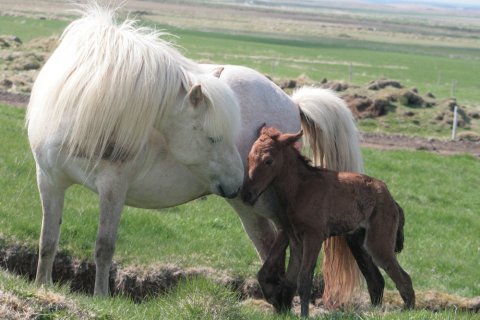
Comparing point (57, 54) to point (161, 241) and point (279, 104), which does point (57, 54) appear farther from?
point (161, 241)

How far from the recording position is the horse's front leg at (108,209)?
6344 millimetres

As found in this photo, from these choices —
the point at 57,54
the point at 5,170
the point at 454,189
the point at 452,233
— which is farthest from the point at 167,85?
the point at 454,189

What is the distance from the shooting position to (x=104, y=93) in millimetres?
6262

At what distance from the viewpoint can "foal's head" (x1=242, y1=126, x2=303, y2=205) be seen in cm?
630

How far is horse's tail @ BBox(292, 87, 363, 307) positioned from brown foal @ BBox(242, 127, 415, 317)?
552 mm

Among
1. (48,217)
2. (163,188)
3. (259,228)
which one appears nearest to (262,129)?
(163,188)

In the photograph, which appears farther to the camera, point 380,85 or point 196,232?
point 380,85

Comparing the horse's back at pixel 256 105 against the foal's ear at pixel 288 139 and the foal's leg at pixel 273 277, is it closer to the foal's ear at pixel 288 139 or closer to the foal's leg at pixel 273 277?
the foal's ear at pixel 288 139

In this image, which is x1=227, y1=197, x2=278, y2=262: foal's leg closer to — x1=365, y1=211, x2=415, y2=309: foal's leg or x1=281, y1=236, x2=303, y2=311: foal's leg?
x1=281, y1=236, x2=303, y2=311: foal's leg

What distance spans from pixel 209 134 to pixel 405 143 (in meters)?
14.8

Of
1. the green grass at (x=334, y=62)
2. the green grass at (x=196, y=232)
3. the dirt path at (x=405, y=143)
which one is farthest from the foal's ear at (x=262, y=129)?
the green grass at (x=334, y=62)

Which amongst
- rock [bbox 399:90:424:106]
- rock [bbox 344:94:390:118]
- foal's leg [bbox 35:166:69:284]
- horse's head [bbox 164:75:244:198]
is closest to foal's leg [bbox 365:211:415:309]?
horse's head [bbox 164:75:244:198]

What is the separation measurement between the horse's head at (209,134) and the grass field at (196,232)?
3.73ft

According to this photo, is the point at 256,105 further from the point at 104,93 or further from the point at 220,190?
the point at 104,93
